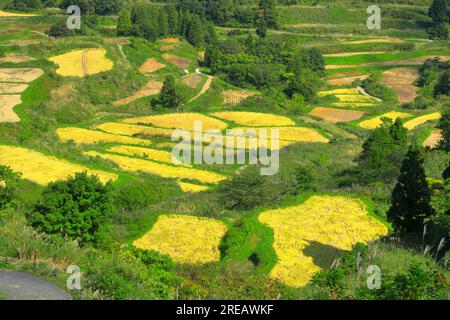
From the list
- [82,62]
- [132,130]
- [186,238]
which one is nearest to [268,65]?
[82,62]

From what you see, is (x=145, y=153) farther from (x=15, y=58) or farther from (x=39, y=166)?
(x=15, y=58)

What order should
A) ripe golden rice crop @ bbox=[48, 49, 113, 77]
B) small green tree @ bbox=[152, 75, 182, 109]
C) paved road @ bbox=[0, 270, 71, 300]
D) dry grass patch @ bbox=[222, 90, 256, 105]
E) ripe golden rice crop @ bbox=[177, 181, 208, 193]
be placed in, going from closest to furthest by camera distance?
paved road @ bbox=[0, 270, 71, 300] < ripe golden rice crop @ bbox=[177, 181, 208, 193] < small green tree @ bbox=[152, 75, 182, 109] < ripe golden rice crop @ bbox=[48, 49, 113, 77] < dry grass patch @ bbox=[222, 90, 256, 105]

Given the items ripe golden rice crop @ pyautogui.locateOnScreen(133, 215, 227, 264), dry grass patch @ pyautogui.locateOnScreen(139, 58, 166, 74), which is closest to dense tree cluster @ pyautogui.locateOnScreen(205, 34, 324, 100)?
dry grass patch @ pyautogui.locateOnScreen(139, 58, 166, 74)

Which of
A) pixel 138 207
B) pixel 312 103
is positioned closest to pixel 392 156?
pixel 138 207

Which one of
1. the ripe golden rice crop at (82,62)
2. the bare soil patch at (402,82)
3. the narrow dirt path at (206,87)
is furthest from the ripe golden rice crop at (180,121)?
the bare soil patch at (402,82)

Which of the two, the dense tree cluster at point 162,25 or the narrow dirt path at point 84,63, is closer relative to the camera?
the narrow dirt path at point 84,63

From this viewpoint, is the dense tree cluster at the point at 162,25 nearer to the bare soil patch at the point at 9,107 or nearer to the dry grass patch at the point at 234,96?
the dry grass patch at the point at 234,96

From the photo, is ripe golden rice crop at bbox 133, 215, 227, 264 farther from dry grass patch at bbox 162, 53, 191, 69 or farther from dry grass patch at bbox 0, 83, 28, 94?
dry grass patch at bbox 162, 53, 191, 69
